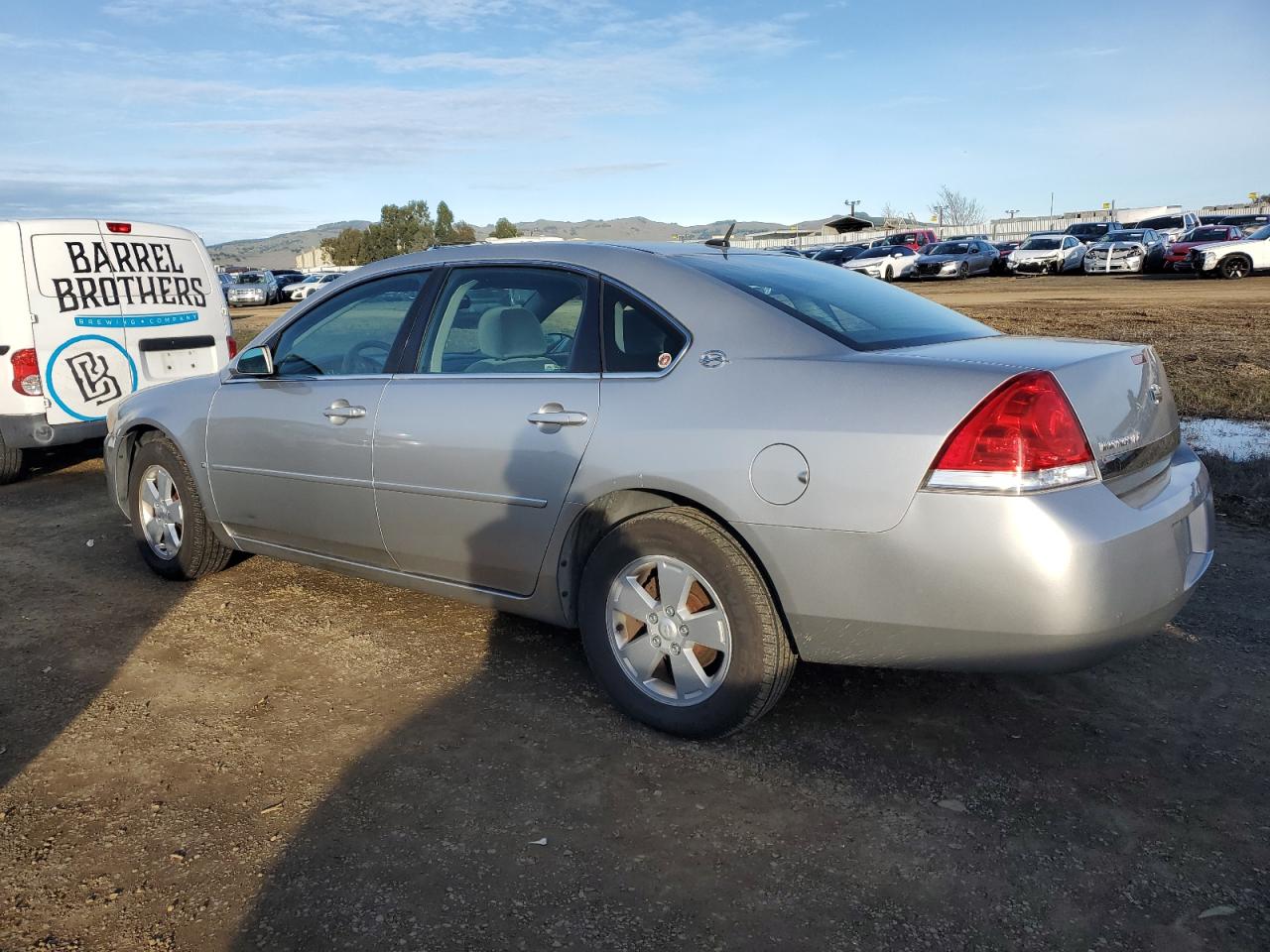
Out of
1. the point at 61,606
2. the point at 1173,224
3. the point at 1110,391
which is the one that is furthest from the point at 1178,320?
the point at 1173,224

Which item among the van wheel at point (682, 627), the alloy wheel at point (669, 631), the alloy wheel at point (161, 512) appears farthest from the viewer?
the alloy wheel at point (161, 512)

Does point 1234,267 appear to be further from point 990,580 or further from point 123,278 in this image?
point 990,580

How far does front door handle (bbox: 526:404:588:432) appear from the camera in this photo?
3.37 m

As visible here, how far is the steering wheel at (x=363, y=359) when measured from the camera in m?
4.12

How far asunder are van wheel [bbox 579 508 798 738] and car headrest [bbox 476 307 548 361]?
842 millimetres

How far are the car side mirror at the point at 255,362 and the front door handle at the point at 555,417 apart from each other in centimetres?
159

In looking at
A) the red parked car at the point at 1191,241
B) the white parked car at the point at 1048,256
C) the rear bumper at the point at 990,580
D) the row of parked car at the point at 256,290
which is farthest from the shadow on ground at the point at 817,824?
the row of parked car at the point at 256,290

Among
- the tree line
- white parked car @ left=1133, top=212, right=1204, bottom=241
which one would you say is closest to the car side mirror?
white parked car @ left=1133, top=212, right=1204, bottom=241

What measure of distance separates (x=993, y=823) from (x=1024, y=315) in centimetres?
1673

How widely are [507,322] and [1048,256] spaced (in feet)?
120

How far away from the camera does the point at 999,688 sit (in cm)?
366

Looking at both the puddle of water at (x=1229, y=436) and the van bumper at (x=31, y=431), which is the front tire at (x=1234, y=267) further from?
the van bumper at (x=31, y=431)

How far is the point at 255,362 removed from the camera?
4.46m

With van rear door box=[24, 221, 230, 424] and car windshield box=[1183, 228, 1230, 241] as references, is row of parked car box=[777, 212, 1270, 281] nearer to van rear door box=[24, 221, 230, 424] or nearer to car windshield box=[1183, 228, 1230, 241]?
car windshield box=[1183, 228, 1230, 241]
